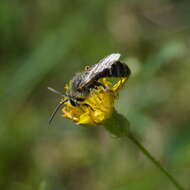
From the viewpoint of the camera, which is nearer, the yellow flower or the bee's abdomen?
the bee's abdomen

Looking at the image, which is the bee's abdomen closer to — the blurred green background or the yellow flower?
the yellow flower

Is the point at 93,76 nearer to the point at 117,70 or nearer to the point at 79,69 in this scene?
the point at 117,70

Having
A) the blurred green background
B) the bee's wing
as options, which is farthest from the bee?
the blurred green background

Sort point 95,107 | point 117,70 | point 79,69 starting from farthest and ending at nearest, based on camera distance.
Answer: point 79,69
point 95,107
point 117,70

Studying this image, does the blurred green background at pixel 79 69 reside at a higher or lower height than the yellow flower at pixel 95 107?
lower

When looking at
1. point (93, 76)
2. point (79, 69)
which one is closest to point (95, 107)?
point (93, 76)

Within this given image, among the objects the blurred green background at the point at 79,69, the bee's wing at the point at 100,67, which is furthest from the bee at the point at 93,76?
the blurred green background at the point at 79,69

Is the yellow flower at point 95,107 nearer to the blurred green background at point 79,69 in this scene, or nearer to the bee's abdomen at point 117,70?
the bee's abdomen at point 117,70
